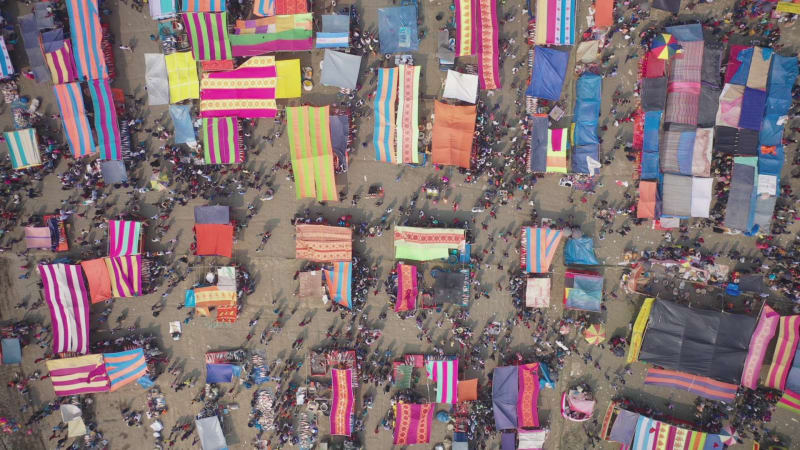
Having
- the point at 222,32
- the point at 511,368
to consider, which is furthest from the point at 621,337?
the point at 222,32

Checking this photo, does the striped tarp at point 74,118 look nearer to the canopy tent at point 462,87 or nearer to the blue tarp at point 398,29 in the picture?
the blue tarp at point 398,29

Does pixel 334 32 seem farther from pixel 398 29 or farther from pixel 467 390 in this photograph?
pixel 467 390

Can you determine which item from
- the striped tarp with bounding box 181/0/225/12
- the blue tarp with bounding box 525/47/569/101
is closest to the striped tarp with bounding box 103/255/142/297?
the striped tarp with bounding box 181/0/225/12

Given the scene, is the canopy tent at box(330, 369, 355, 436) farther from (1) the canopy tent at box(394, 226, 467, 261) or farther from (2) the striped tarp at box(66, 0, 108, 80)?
(2) the striped tarp at box(66, 0, 108, 80)

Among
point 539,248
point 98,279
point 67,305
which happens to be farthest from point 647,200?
point 67,305

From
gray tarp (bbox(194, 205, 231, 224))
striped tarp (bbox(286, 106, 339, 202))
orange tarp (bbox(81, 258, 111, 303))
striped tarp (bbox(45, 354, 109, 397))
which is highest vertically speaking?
striped tarp (bbox(286, 106, 339, 202))

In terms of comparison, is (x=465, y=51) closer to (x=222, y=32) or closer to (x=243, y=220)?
(x=222, y=32)
